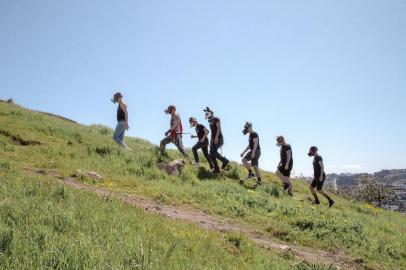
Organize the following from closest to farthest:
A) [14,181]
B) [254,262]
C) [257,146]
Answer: [254,262]
[14,181]
[257,146]

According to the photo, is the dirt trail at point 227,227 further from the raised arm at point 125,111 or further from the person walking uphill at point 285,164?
the person walking uphill at point 285,164

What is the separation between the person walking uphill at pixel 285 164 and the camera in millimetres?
16719

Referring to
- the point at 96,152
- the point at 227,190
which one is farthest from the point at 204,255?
the point at 96,152

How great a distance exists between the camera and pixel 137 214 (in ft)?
24.0

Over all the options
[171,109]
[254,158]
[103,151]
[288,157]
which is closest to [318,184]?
[288,157]

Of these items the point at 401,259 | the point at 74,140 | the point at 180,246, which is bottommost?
the point at 401,259

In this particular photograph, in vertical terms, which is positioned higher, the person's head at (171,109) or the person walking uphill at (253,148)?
the person's head at (171,109)

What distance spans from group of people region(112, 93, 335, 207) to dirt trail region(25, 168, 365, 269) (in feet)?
18.8

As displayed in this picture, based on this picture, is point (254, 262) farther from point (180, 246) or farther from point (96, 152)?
point (96, 152)

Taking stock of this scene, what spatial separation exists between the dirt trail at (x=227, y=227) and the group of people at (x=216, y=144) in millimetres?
5731

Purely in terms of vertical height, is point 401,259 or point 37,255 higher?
point 37,255

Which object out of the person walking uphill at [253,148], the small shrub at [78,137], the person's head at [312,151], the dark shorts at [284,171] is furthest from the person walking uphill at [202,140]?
the small shrub at [78,137]

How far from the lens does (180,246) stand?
19.5 feet

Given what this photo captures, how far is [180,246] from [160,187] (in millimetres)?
6303
